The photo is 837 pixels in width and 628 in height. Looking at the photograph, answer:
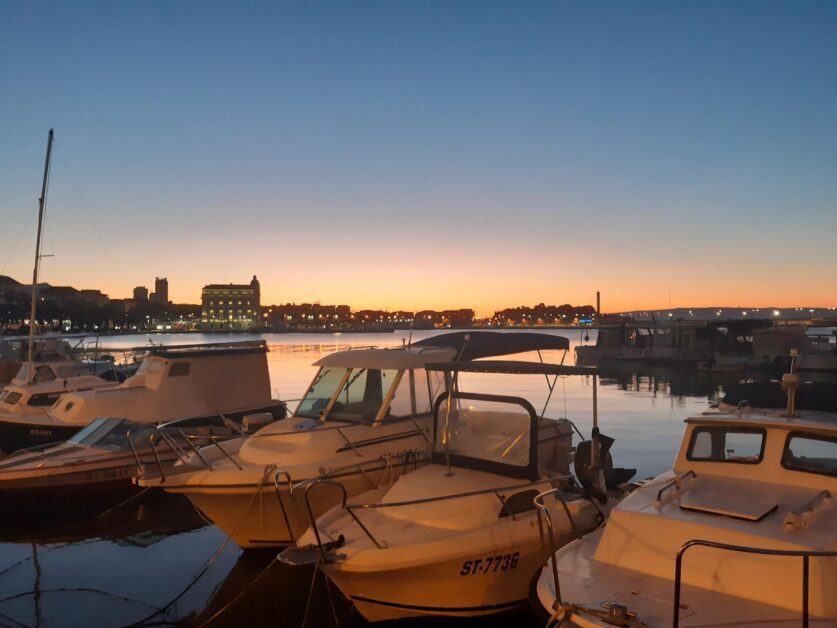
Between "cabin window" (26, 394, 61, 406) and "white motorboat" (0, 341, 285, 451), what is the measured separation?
91cm

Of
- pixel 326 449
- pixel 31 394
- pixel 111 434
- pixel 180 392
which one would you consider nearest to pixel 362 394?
pixel 326 449

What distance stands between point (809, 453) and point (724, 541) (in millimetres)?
1736

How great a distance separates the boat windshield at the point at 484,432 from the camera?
8461mm

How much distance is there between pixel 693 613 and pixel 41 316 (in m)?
129

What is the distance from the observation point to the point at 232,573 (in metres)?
9.73

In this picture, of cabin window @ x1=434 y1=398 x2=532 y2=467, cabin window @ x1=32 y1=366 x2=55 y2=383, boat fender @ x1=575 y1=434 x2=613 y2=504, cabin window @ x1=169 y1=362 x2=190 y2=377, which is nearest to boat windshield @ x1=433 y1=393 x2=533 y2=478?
cabin window @ x1=434 y1=398 x2=532 y2=467

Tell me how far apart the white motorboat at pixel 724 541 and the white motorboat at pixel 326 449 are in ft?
13.4

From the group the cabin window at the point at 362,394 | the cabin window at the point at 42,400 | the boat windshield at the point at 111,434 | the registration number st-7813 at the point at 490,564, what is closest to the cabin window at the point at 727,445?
the registration number st-7813 at the point at 490,564

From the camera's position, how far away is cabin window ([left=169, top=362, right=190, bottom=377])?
16.6 metres

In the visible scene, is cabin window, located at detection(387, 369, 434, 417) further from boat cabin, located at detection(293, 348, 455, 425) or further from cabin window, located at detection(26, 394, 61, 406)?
cabin window, located at detection(26, 394, 61, 406)

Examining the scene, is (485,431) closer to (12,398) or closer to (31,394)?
(31,394)

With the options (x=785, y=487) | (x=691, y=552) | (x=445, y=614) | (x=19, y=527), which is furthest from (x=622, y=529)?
(x=19, y=527)

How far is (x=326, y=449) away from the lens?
32.2ft

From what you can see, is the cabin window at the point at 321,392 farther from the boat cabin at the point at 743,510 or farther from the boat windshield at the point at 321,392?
the boat cabin at the point at 743,510
